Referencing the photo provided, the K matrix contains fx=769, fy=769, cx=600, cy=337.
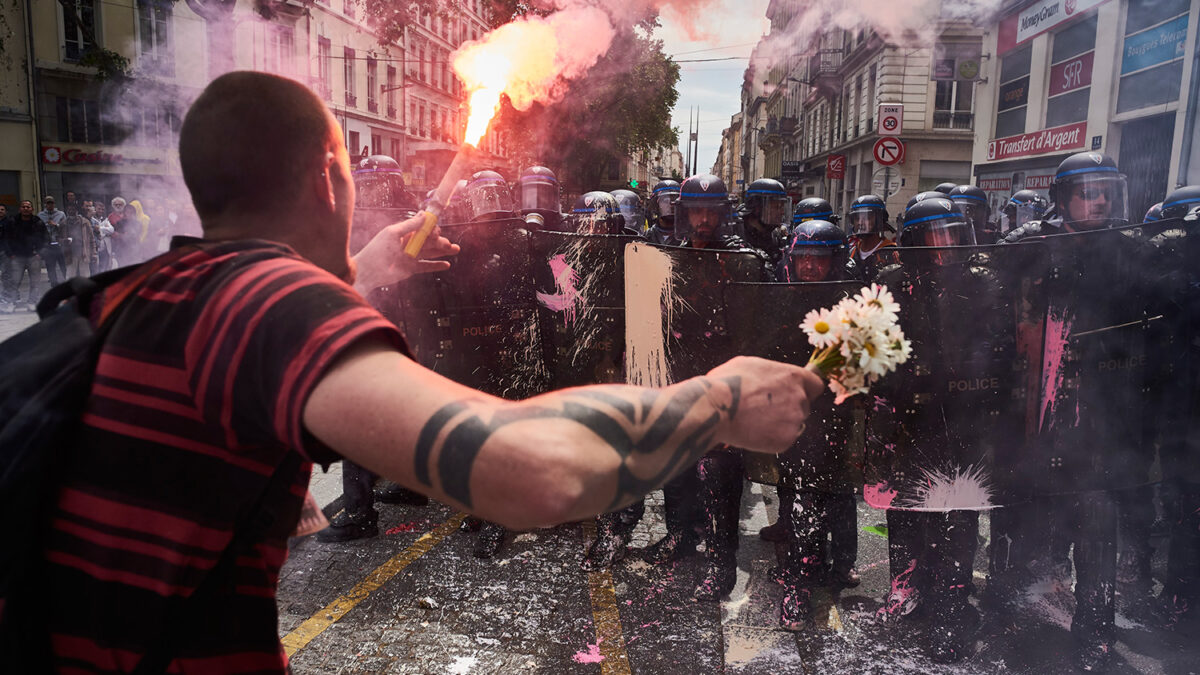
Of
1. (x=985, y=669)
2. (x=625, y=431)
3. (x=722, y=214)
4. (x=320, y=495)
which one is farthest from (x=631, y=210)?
(x=625, y=431)

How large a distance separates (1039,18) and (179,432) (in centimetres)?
1899

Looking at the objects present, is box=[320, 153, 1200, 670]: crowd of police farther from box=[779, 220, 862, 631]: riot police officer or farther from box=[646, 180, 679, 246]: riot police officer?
box=[646, 180, 679, 246]: riot police officer

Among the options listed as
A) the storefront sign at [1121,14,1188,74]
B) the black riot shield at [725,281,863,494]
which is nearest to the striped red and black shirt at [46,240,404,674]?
the black riot shield at [725,281,863,494]

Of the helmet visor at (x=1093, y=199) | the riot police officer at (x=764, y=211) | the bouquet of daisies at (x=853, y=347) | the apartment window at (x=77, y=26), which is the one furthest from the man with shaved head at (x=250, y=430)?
the apartment window at (x=77, y=26)

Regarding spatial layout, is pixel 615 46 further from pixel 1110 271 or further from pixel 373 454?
pixel 373 454

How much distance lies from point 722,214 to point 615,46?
18.3 m

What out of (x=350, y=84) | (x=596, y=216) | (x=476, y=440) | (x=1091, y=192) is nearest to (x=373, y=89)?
(x=350, y=84)

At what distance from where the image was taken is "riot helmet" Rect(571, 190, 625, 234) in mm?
7012

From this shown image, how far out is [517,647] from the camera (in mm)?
3945

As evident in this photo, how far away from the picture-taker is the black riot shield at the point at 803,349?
4.00 meters

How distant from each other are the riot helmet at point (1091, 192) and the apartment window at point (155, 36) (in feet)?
77.6

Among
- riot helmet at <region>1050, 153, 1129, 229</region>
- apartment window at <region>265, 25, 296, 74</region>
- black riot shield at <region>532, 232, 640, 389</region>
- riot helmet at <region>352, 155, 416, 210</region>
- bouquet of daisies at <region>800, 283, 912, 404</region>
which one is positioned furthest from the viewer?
apartment window at <region>265, 25, 296, 74</region>

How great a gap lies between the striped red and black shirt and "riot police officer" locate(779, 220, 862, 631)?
3.33 metres

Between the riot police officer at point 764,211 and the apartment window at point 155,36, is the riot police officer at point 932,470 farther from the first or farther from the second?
the apartment window at point 155,36
